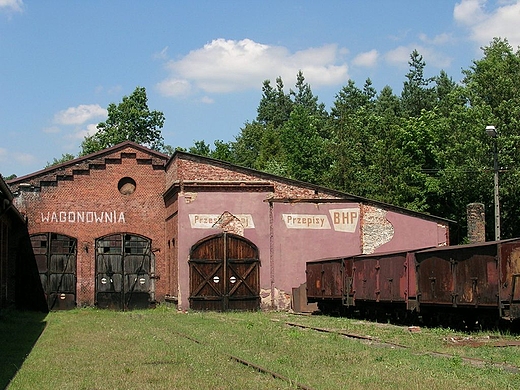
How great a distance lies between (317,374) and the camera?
433 inches

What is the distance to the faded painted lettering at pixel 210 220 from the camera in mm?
30234

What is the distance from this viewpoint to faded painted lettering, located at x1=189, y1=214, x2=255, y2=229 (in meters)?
30.2

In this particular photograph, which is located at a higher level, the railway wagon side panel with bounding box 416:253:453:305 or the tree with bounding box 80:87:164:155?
the tree with bounding box 80:87:164:155

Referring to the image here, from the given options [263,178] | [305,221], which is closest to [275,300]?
[305,221]

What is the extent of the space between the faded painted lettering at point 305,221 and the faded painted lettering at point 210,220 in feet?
4.72

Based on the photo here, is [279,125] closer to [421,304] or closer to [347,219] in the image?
[347,219]

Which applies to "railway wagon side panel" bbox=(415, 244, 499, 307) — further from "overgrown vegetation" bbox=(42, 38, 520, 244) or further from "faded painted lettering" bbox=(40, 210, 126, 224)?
"overgrown vegetation" bbox=(42, 38, 520, 244)

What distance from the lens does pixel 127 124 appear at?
234 feet

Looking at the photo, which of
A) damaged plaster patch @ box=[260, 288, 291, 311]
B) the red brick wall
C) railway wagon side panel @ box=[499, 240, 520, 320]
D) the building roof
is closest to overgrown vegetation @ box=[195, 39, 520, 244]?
the building roof

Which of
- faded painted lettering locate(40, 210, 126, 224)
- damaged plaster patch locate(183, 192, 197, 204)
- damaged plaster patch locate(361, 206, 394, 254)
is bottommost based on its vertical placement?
damaged plaster patch locate(361, 206, 394, 254)

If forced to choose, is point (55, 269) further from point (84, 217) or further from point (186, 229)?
point (186, 229)

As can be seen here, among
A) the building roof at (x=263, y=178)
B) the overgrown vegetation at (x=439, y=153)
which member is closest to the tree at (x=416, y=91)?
the overgrown vegetation at (x=439, y=153)

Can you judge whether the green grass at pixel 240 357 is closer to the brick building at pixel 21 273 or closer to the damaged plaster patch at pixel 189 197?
the damaged plaster patch at pixel 189 197

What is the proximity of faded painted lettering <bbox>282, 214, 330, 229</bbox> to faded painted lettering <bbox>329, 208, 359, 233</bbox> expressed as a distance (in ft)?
1.14
